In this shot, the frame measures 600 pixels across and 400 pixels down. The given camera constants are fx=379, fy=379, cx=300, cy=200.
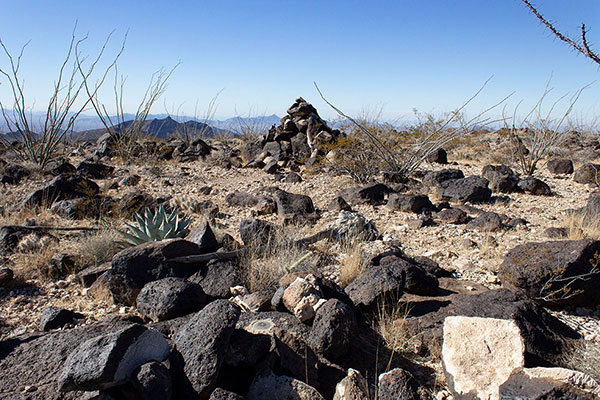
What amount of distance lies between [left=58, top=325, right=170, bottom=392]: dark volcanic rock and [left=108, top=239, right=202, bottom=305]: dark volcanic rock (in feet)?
5.78

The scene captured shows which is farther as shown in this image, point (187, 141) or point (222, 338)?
point (187, 141)

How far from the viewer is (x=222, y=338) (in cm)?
235

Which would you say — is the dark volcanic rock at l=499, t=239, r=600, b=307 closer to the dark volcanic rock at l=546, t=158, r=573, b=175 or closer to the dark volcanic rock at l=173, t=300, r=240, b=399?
the dark volcanic rock at l=173, t=300, r=240, b=399

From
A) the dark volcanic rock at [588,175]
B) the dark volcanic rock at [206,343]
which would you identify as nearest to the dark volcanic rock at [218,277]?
the dark volcanic rock at [206,343]

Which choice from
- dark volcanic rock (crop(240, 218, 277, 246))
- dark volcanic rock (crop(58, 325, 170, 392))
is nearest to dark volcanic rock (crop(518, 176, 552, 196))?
dark volcanic rock (crop(240, 218, 277, 246))

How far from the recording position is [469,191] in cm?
788

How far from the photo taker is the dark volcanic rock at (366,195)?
785cm

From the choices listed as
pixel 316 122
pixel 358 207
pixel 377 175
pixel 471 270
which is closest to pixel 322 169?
pixel 377 175

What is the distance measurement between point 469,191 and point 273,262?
5.26 metres

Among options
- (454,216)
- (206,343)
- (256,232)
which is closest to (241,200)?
(256,232)

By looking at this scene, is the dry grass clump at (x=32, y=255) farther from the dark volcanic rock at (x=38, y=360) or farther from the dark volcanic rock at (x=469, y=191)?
the dark volcanic rock at (x=469, y=191)

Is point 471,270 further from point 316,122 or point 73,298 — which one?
point 316,122

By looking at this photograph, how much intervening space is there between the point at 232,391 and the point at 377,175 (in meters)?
8.31

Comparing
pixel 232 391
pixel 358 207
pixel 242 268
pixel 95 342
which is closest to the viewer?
pixel 95 342
